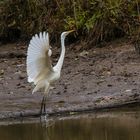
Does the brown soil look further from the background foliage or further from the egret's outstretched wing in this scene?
the egret's outstretched wing

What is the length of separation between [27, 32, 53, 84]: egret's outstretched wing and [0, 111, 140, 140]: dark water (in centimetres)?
90

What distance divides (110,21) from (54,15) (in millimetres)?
1890

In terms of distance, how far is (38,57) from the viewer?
34.3ft

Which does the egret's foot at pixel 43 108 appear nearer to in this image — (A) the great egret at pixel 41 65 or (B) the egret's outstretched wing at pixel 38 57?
(A) the great egret at pixel 41 65

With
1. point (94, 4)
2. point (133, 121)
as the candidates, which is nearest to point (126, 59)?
point (94, 4)

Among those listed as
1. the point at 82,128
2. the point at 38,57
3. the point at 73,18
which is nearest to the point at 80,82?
the point at 38,57

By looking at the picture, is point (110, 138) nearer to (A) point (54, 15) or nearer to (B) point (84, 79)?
(B) point (84, 79)

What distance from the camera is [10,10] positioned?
17750 mm

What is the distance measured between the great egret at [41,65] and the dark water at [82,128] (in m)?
0.67

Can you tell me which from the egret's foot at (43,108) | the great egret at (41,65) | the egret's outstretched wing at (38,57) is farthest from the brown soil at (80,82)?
the egret's outstretched wing at (38,57)

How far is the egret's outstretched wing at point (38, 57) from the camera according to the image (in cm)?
1014

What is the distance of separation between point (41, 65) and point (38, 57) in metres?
0.33

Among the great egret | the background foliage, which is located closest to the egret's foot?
the great egret

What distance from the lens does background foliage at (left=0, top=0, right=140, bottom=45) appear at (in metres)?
15.5
